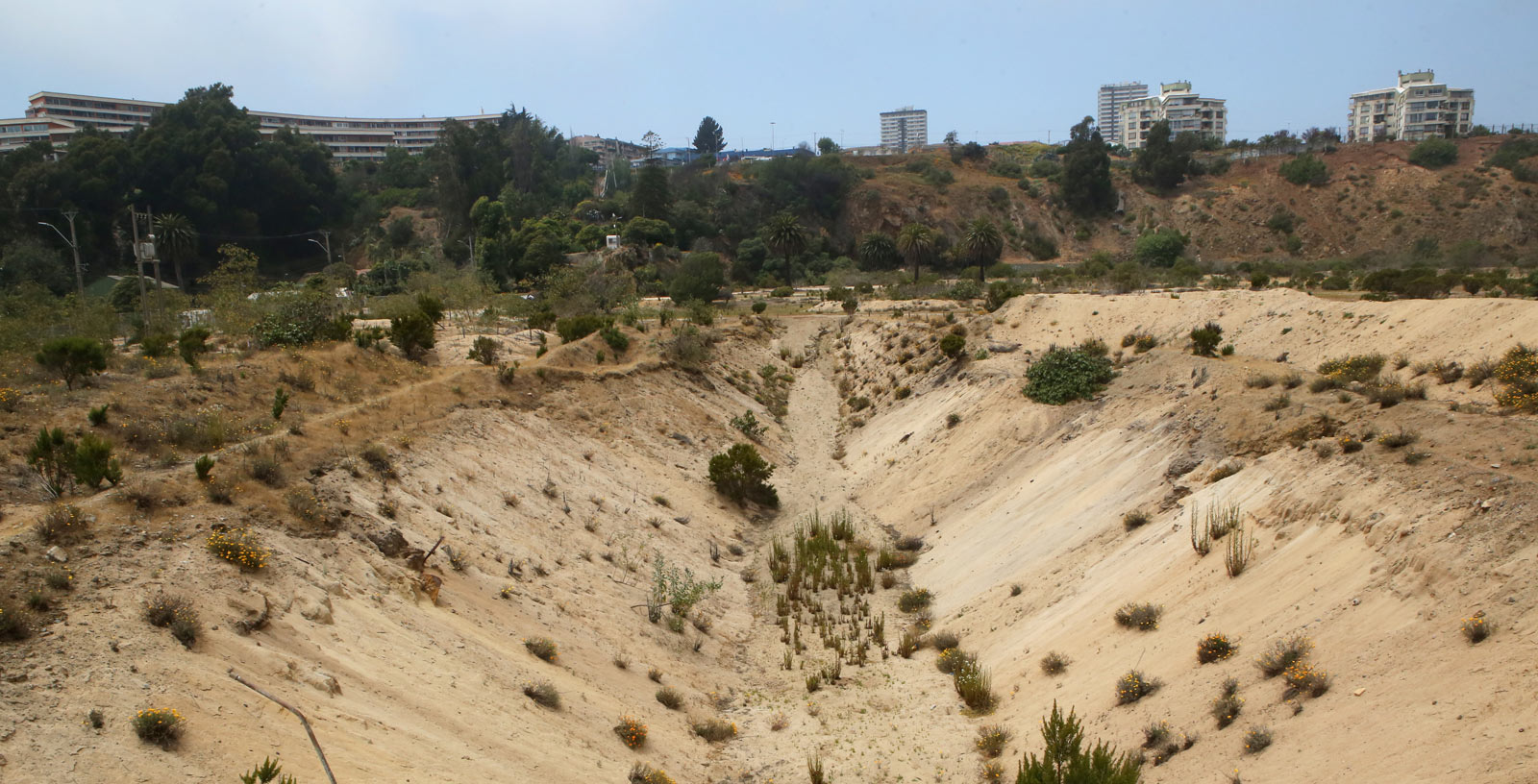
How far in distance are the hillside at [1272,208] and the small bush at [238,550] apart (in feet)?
293

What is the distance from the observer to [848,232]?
325 ft

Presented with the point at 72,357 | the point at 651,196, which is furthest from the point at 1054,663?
the point at 651,196

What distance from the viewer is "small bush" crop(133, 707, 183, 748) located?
890 centimetres

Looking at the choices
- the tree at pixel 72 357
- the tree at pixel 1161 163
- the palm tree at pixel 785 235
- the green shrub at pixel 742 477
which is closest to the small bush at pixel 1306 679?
the green shrub at pixel 742 477

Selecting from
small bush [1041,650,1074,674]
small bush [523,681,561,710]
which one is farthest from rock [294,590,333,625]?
small bush [1041,650,1074,674]

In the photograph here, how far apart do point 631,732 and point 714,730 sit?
167 centimetres

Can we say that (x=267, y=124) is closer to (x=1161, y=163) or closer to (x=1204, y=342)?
(x=1161, y=163)

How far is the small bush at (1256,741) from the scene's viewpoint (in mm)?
10086

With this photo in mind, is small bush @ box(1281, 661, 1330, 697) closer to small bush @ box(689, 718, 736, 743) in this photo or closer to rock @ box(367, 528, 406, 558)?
small bush @ box(689, 718, 736, 743)

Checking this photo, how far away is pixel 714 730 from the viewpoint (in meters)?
14.2

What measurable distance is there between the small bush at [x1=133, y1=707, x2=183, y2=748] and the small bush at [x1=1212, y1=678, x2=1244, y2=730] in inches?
460

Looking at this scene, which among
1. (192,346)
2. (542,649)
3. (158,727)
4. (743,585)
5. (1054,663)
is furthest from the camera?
(192,346)

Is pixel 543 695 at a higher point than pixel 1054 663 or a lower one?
higher

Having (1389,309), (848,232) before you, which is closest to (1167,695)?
(1389,309)
